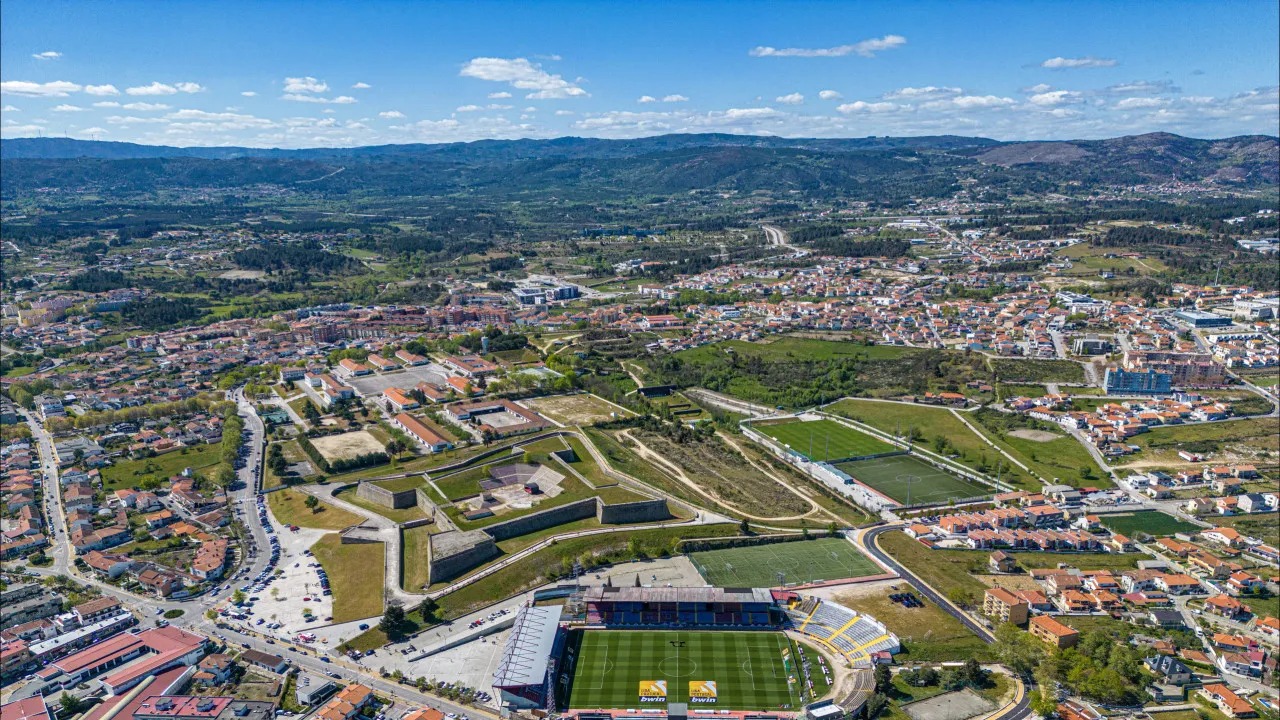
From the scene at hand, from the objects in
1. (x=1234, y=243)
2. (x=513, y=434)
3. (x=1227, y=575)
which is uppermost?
(x=1234, y=243)

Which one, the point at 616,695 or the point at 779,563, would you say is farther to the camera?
the point at 779,563

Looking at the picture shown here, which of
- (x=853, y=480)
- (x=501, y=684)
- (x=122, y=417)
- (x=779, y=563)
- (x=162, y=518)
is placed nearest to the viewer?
(x=501, y=684)

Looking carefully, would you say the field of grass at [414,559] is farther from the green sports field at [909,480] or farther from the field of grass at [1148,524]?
the field of grass at [1148,524]

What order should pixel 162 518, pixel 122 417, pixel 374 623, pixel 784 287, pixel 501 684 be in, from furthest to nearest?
pixel 784 287 → pixel 122 417 → pixel 162 518 → pixel 374 623 → pixel 501 684

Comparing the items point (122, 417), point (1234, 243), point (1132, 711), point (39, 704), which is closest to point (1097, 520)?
point (1132, 711)

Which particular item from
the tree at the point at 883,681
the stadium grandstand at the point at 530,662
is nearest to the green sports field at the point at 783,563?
the tree at the point at 883,681

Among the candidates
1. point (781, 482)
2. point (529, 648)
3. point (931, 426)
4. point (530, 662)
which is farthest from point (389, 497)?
point (931, 426)

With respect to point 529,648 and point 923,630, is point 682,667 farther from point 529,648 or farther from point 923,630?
point 923,630

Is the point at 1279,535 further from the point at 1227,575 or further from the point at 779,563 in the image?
the point at 779,563
